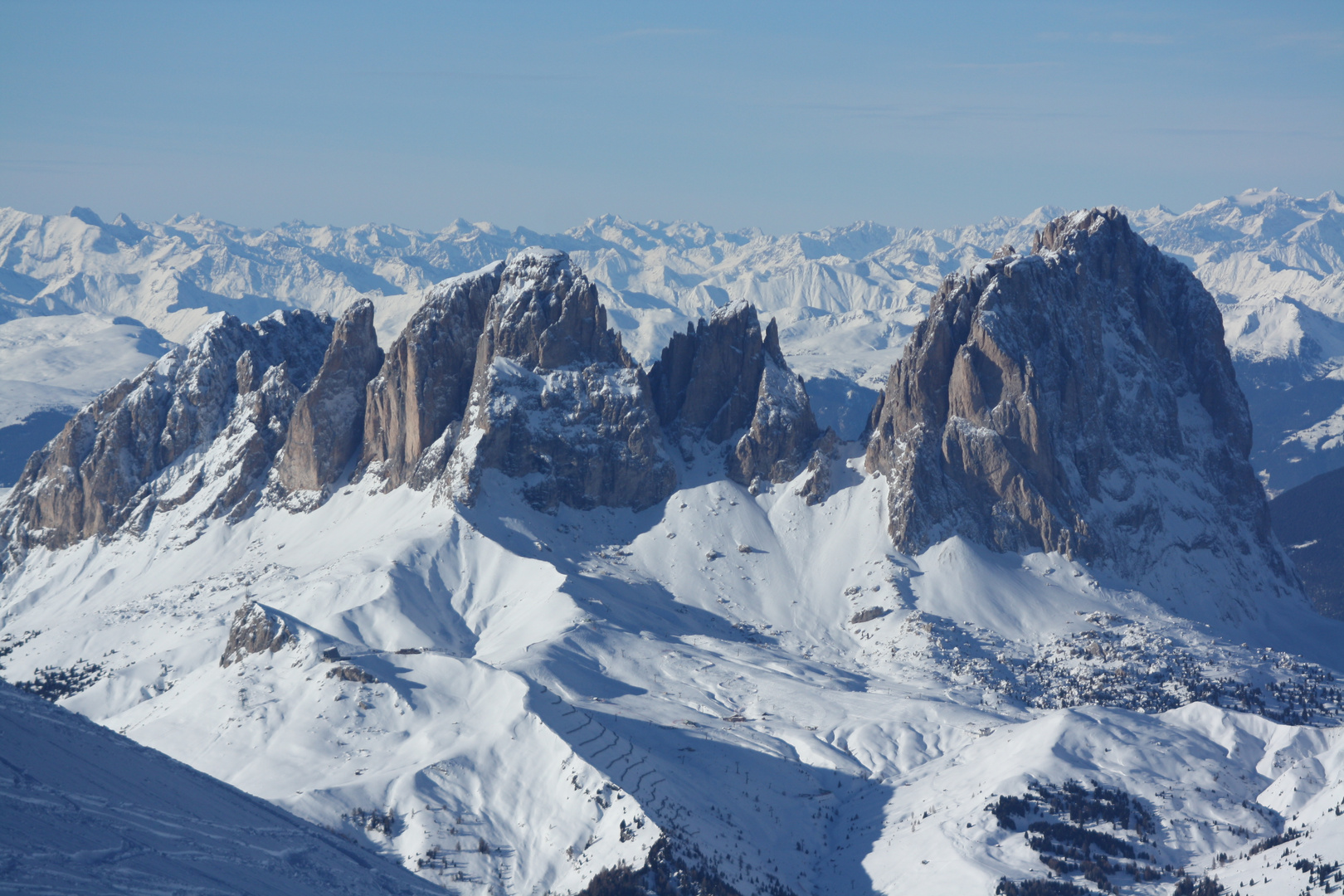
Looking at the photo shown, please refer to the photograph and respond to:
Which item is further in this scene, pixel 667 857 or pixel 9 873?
pixel 667 857

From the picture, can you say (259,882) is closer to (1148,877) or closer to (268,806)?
(268,806)

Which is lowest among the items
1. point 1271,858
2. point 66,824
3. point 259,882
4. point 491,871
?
point 491,871

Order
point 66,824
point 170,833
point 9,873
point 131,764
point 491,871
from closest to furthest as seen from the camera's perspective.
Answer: point 9,873
point 66,824
point 170,833
point 131,764
point 491,871

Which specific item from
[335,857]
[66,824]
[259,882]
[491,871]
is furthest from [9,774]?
[491,871]

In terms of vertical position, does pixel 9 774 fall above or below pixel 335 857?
above

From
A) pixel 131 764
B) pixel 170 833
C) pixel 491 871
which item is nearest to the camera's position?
pixel 170 833

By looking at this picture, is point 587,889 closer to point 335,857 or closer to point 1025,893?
point 335,857

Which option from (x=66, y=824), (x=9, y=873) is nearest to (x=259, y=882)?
(x=66, y=824)
